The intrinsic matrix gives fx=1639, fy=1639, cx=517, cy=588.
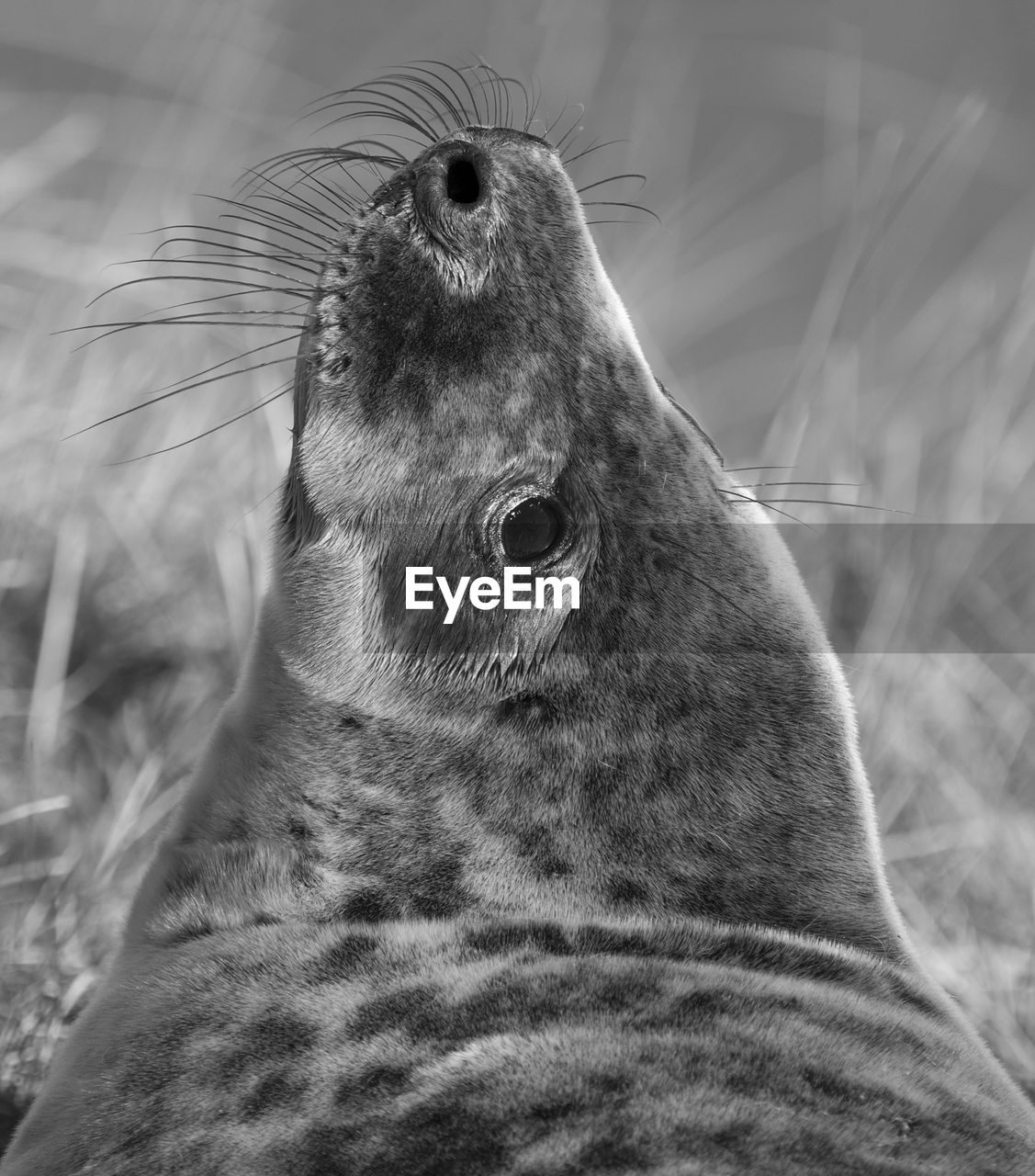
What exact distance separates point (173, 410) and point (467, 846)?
3.20m

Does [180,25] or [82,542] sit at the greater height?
[180,25]

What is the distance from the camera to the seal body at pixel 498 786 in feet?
7.54

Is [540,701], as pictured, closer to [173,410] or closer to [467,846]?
[467,846]

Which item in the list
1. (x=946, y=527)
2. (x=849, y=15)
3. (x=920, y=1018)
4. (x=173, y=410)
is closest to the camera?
(x=920, y=1018)

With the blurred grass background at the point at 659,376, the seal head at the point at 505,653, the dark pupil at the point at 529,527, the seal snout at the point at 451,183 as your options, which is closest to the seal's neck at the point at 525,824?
the seal head at the point at 505,653

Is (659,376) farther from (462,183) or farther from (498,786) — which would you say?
→ (498,786)

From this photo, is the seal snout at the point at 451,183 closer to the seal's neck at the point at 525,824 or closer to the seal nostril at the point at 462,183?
the seal nostril at the point at 462,183

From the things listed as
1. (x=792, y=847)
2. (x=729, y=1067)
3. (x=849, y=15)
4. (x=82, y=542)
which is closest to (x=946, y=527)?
(x=82, y=542)

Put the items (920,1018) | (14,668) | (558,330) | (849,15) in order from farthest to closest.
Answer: (849,15), (14,668), (558,330), (920,1018)

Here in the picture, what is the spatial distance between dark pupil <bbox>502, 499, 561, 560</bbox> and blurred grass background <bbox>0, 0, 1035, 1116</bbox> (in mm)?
1499

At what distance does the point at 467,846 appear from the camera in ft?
8.39

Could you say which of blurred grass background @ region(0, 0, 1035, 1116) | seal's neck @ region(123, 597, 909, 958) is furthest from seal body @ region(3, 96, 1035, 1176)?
blurred grass background @ region(0, 0, 1035, 1116)

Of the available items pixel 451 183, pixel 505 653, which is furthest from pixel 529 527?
pixel 451 183

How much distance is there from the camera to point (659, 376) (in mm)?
5602
